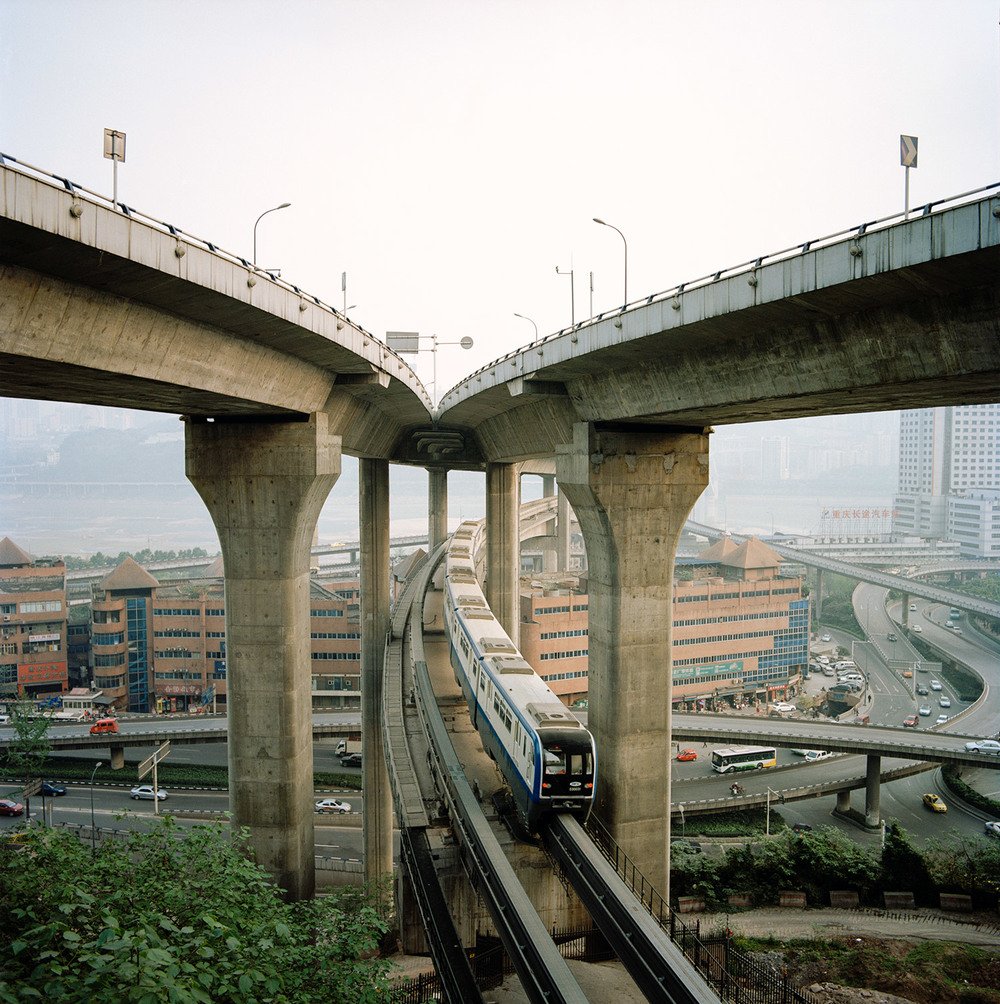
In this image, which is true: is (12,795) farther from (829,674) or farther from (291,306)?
(829,674)

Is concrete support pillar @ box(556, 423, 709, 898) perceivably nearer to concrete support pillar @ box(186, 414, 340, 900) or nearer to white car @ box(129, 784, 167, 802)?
concrete support pillar @ box(186, 414, 340, 900)

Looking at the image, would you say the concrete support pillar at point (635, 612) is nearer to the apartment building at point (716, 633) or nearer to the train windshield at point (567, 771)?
the train windshield at point (567, 771)

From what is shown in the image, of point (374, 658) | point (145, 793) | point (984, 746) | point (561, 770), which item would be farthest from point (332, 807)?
point (984, 746)

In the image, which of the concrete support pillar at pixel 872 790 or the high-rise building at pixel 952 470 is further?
the high-rise building at pixel 952 470

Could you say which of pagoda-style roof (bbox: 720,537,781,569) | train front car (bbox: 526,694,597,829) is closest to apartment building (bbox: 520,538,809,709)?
pagoda-style roof (bbox: 720,537,781,569)

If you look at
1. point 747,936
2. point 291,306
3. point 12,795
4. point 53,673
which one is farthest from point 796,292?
point 53,673

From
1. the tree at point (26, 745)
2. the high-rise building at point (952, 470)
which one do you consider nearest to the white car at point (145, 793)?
the tree at point (26, 745)
